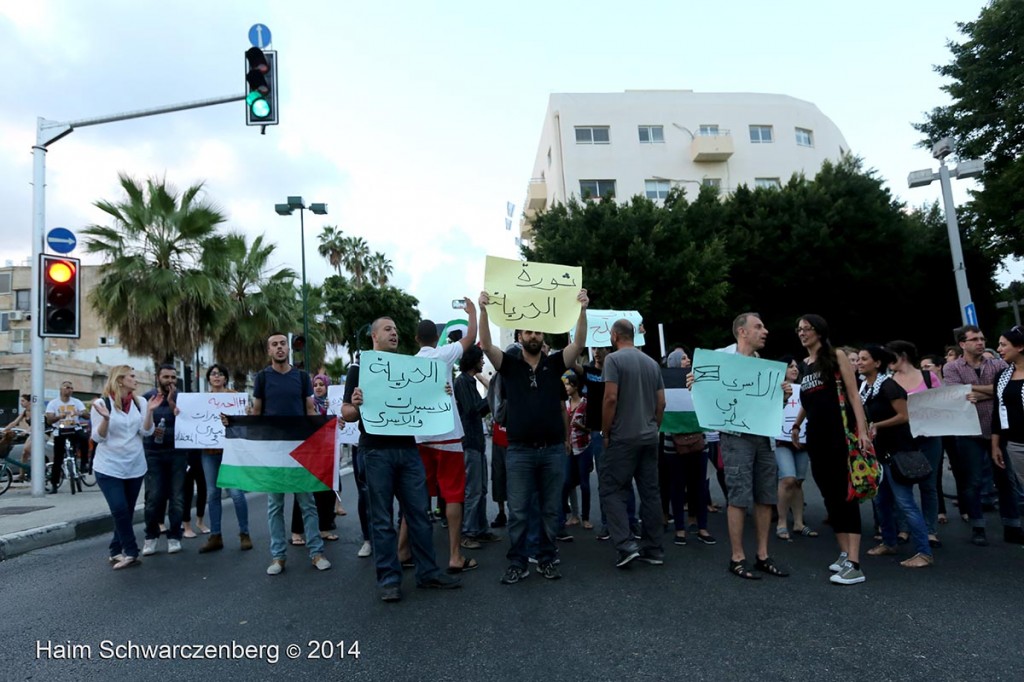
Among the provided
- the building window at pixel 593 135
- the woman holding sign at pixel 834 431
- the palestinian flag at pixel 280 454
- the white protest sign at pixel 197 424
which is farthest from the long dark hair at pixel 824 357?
the building window at pixel 593 135

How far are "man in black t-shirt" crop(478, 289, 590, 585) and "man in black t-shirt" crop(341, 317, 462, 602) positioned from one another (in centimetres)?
60

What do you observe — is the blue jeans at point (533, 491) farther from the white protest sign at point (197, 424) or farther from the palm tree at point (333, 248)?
the palm tree at point (333, 248)

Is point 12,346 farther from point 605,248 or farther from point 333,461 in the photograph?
point 333,461

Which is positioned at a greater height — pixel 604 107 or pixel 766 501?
pixel 604 107

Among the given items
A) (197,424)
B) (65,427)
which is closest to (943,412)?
(197,424)

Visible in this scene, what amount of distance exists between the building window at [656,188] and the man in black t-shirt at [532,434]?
1478 inches

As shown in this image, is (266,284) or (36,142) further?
(266,284)

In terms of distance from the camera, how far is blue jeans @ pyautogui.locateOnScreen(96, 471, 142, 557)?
6.36 m

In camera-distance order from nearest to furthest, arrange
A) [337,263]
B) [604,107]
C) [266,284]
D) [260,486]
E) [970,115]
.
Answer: [260,486]
[970,115]
[266,284]
[604,107]
[337,263]

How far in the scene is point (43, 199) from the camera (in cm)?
1145

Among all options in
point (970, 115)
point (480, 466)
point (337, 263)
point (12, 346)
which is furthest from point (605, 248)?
point (12, 346)

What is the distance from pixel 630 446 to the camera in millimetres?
5633

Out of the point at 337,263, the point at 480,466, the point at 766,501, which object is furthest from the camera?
the point at 337,263

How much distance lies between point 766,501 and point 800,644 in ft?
5.45
